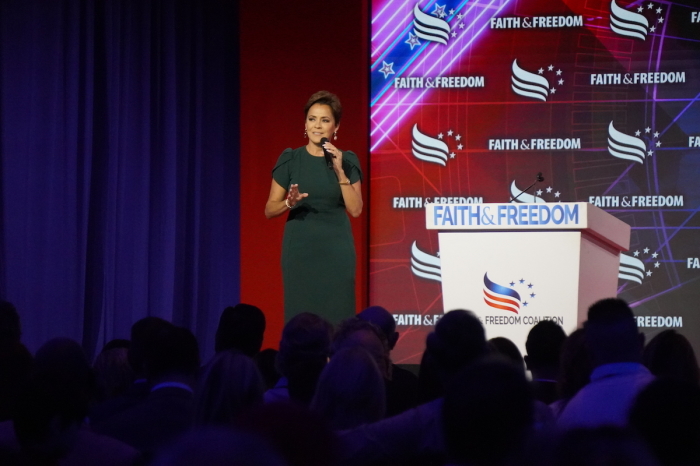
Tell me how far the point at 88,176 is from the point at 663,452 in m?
5.01

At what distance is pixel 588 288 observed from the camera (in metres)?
4.01

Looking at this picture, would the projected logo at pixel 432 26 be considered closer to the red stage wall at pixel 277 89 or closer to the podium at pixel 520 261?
the red stage wall at pixel 277 89

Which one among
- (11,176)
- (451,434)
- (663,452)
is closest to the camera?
(451,434)

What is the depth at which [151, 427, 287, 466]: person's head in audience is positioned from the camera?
81cm

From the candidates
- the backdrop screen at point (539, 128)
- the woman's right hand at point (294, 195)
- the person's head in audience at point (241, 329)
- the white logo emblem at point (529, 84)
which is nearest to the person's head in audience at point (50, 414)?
the person's head in audience at point (241, 329)

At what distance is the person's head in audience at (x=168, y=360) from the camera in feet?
8.23

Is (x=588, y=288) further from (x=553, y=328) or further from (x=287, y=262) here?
(x=287, y=262)

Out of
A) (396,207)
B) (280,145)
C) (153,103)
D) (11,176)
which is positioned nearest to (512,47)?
(396,207)

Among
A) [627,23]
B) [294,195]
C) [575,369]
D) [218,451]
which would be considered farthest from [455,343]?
[627,23]

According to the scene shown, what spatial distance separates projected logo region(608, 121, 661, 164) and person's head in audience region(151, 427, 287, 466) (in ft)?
19.6

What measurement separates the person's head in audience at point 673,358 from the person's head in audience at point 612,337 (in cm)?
36

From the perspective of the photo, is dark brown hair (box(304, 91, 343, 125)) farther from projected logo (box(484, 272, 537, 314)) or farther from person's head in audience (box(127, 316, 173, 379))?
person's head in audience (box(127, 316, 173, 379))

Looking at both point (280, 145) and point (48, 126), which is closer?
point (48, 126)

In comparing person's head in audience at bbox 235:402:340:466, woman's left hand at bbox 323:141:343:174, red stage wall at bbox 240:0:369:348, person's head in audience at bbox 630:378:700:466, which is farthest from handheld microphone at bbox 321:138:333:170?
person's head in audience at bbox 235:402:340:466
